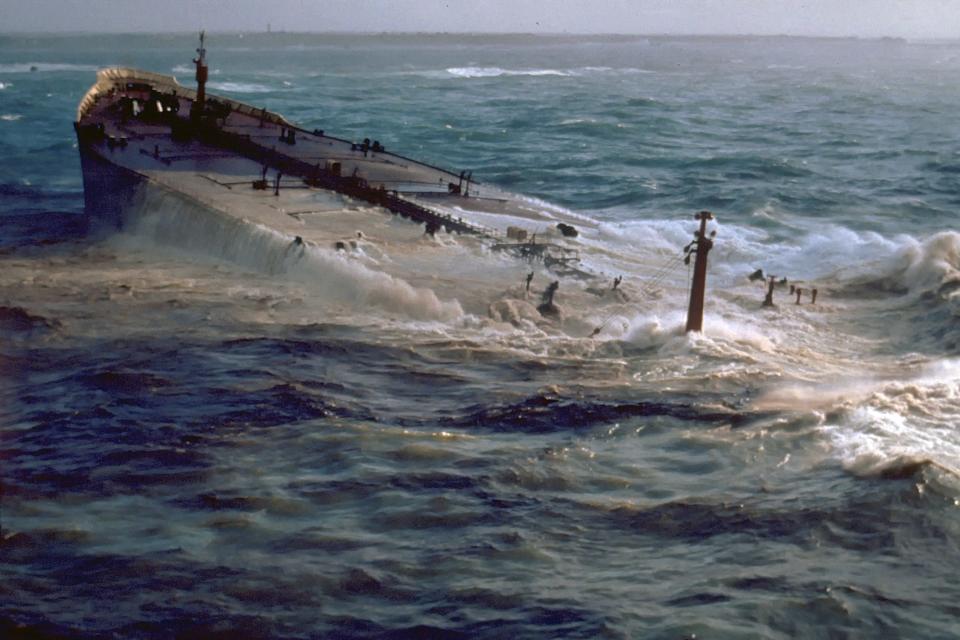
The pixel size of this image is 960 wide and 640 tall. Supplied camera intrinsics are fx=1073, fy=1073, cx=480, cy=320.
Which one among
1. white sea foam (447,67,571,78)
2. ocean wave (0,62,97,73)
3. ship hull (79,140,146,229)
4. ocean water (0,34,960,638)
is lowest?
ocean water (0,34,960,638)

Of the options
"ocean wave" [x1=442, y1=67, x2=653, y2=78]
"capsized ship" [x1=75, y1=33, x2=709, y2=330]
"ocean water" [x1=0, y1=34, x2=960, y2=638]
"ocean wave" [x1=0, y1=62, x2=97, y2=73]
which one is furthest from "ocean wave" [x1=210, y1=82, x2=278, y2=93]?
"ocean water" [x1=0, y1=34, x2=960, y2=638]

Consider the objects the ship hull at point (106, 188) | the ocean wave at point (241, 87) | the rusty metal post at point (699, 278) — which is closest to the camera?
the rusty metal post at point (699, 278)

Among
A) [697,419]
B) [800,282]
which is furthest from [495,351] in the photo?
[800,282]

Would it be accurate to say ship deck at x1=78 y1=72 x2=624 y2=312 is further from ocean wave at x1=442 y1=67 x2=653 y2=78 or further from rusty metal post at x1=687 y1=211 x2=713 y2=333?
ocean wave at x1=442 y1=67 x2=653 y2=78

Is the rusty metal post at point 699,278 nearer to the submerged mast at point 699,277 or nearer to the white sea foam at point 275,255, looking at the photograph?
the submerged mast at point 699,277

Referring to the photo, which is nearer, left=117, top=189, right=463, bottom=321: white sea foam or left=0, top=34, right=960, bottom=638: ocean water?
left=0, top=34, right=960, bottom=638: ocean water

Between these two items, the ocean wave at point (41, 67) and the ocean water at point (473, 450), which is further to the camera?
the ocean wave at point (41, 67)

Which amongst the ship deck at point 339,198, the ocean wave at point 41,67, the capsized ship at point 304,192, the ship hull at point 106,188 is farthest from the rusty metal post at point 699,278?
the ocean wave at point 41,67
